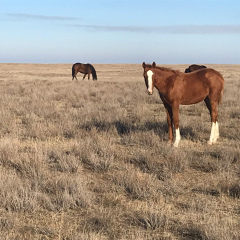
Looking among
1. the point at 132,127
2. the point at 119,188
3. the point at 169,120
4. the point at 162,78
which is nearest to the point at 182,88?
the point at 162,78

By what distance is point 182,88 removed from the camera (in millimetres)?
7613

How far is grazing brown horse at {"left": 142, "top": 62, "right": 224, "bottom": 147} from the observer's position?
746 centimetres

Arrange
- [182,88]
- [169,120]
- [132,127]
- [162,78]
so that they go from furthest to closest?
[132,127] < [169,120] < [182,88] < [162,78]

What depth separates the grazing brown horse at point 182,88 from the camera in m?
7.46

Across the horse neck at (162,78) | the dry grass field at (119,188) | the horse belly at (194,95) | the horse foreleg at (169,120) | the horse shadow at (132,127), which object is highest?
the horse neck at (162,78)

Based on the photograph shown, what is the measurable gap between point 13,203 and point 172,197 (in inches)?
88.0

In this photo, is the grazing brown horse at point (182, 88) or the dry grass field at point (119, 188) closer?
the dry grass field at point (119, 188)

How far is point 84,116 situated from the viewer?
458 inches

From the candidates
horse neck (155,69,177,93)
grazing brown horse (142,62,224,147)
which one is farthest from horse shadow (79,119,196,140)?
horse neck (155,69,177,93)

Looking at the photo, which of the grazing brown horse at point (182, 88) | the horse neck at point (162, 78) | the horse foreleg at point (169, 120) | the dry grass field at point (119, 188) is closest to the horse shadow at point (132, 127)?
the dry grass field at point (119, 188)

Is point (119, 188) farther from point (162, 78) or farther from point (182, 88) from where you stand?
point (182, 88)

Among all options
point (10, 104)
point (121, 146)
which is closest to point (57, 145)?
point (121, 146)

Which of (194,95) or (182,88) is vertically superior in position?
(182,88)

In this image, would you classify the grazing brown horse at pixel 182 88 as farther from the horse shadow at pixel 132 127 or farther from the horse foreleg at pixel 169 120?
the horse shadow at pixel 132 127
